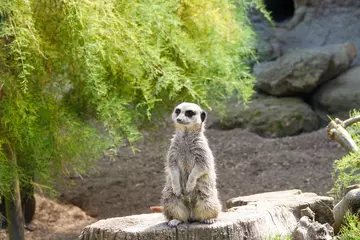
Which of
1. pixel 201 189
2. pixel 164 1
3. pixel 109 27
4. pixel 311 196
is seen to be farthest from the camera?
pixel 164 1

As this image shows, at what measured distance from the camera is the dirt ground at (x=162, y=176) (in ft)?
22.0

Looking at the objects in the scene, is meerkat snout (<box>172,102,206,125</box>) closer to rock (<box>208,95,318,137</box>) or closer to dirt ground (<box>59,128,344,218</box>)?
dirt ground (<box>59,128,344,218</box>)

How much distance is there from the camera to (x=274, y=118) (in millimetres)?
8438

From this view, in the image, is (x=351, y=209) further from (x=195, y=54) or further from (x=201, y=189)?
(x=195, y=54)

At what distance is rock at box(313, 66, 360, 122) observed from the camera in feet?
27.6

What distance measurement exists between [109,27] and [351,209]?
2.09 metres

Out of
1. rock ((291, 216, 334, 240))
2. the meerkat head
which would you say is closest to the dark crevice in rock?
rock ((291, 216, 334, 240))

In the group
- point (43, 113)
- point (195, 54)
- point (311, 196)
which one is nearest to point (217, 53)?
point (195, 54)

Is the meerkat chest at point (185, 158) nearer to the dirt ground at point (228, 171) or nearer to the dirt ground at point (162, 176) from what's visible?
the dirt ground at point (162, 176)

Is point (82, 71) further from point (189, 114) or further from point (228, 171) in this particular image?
point (228, 171)

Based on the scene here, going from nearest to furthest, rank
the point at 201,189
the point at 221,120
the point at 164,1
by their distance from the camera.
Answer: the point at 201,189
the point at 164,1
the point at 221,120

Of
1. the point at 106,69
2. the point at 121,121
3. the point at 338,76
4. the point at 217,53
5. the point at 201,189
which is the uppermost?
the point at 338,76

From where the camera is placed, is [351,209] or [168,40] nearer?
[351,209]

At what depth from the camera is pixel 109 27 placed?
5.14m
